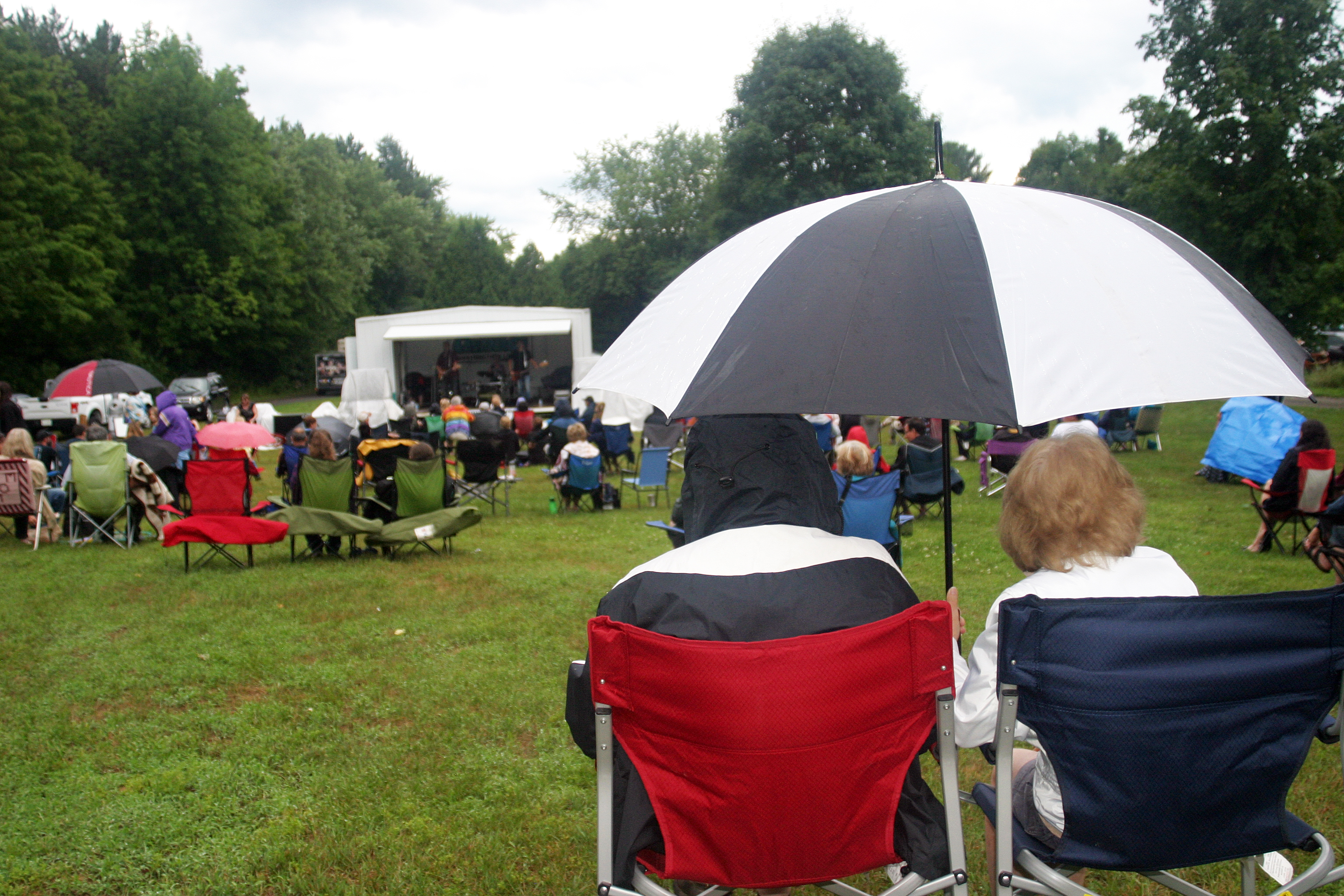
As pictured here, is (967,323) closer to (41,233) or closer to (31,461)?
(31,461)

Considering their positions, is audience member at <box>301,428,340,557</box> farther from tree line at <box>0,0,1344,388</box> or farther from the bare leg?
tree line at <box>0,0,1344,388</box>

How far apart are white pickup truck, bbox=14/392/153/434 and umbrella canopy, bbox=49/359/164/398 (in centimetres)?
362

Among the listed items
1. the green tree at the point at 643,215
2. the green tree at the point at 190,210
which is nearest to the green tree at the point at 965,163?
the green tree at the point at 643,215

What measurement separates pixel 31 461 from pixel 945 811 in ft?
29.5

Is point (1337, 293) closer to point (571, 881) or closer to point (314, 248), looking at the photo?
point (571, 881)

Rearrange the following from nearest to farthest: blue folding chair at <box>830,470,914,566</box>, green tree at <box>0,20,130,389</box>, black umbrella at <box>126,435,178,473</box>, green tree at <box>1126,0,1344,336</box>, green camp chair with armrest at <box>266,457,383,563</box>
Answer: blue folding chair at <box>830,470,914,566</box> < green camp chair with armrest at <box>266,457,383,563</box> < black umbrella at <box>126,435,178,473</box> < green tree at <box>1126,0,1344,336</box> < green tree at <box>0,20,130,389</box>

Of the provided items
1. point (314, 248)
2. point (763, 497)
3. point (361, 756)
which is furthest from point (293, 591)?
point (314, 248)

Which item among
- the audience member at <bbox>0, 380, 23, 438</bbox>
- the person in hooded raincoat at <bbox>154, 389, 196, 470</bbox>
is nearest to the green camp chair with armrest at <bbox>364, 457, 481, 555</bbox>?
the person in hooded raincoat at <bbox>154, 389, 196, 470</bbox>

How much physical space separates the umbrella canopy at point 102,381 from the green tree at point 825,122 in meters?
19.9

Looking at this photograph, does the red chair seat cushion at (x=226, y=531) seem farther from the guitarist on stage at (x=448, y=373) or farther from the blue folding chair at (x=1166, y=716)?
the guitarist on stage at (x=448, y=373)

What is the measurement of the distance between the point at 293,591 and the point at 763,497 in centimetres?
511

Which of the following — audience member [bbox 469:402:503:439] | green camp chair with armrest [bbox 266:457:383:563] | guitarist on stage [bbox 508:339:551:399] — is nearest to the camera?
green camp chair with armrest [bbox 266:457:383:563]

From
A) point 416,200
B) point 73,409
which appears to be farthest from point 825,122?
point 416,200

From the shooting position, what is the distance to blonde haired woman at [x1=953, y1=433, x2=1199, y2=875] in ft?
5.72
